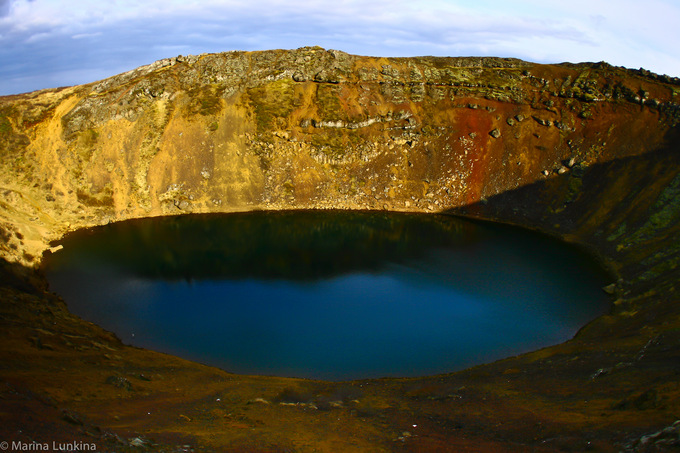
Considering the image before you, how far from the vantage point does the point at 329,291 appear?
42.8 m

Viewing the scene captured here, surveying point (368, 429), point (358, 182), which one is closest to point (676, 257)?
point (368, 429)

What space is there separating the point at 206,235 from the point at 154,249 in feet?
23.5

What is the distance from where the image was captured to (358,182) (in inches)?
2805

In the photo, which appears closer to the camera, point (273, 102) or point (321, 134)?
point (321, 134)

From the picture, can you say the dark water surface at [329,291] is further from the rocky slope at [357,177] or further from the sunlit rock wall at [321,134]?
the sunlit rock wall at [321,134]

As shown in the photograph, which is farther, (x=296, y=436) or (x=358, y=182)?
(x=358, y=182)

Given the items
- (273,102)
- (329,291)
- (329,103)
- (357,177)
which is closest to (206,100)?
(273,102)

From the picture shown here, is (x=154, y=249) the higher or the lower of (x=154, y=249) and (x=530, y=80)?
the lower

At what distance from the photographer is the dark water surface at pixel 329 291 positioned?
107 ft

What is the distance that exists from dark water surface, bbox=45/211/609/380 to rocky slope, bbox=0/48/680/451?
2.71 metres

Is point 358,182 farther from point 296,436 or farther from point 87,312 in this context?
point 296,436

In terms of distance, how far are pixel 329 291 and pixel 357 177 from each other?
3206 centimetres

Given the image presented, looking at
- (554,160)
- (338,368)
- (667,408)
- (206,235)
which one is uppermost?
(554,160)

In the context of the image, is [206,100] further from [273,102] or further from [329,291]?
[329,291]
